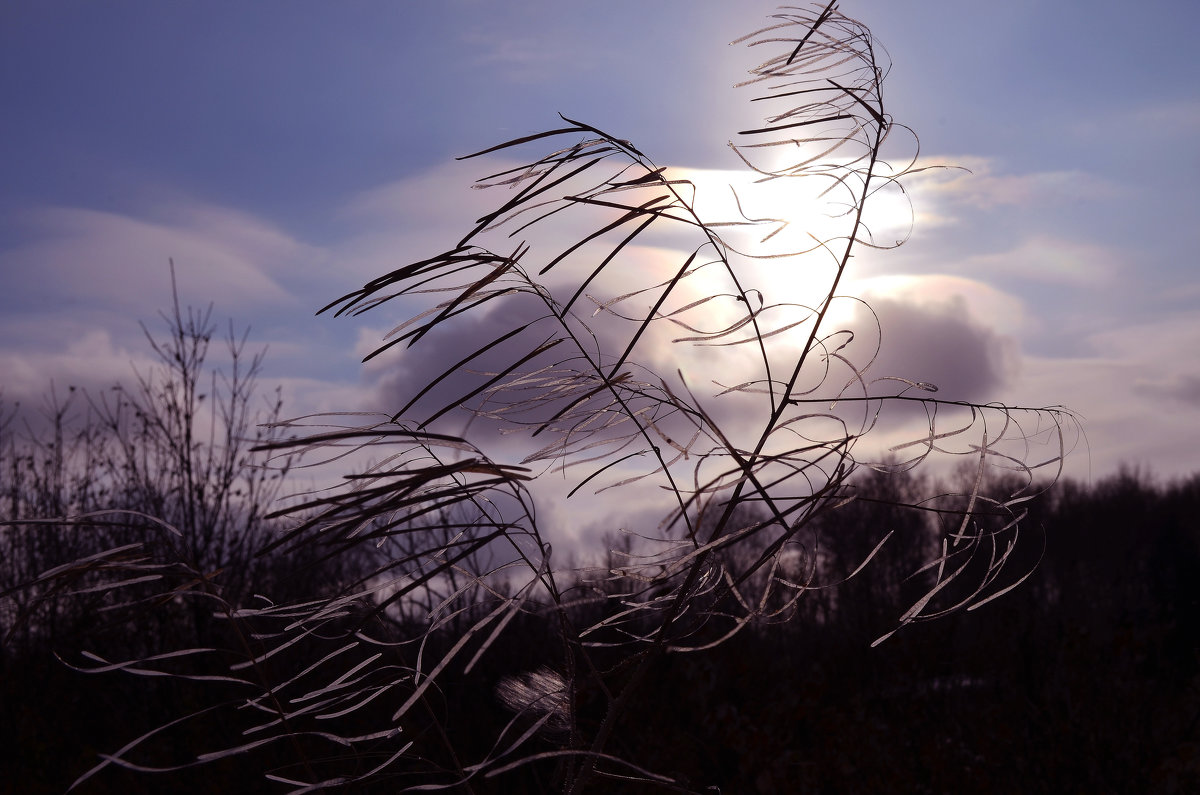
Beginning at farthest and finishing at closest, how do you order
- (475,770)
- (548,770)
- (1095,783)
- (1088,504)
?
1. (1088,504)
2. (548,770)
3. (1095,783)
4. (475,770)

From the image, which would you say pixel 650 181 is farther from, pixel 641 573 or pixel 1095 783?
pixel 1095 783

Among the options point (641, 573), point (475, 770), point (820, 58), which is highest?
point (820, 58)

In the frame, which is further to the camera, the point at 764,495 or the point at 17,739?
the point at 17,739

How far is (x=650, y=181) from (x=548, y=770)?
6019 millimetres

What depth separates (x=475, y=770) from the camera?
34.8 inches

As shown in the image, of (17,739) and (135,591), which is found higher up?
(135,591)

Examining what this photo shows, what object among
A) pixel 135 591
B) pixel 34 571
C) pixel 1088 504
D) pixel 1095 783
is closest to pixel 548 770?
pixel 1095 783

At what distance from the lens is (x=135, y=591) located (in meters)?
8.12

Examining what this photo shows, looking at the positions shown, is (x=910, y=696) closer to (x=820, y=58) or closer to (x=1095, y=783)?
(x=1095, y=783)

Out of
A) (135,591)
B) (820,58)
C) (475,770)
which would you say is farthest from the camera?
(135,591)

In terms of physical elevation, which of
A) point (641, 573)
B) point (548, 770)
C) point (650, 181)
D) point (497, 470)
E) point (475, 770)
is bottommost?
point (548, 770)

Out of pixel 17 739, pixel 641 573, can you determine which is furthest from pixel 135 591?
pixel 641 573

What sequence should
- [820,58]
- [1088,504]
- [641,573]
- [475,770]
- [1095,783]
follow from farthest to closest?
[1088,504]
[1095,783]
[820,58]
[641,573]
[475,770]

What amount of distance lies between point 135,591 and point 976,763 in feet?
22.7
